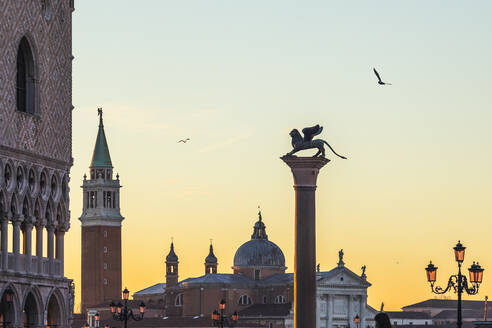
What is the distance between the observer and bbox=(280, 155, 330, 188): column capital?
45312 millimetres

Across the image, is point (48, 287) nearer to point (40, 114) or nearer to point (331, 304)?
point (40, 114)

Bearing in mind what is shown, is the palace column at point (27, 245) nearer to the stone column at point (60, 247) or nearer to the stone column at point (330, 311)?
the stone column at point (60, 247)

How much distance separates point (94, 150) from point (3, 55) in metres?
101

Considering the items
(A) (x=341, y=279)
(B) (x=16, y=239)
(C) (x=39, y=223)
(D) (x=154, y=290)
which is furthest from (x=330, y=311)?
(B) (x=16, y=239)

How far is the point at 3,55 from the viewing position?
47781 millimetres

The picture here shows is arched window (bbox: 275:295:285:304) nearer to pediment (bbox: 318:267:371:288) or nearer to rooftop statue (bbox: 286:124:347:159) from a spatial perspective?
pediment (bbox: 318:267:371:288)

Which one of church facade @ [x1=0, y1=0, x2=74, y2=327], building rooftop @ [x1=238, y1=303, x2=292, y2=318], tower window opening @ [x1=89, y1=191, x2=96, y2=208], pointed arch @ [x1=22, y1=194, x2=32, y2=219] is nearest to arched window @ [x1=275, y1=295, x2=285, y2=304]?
building rooftop @ [x1=238, y1=303, x2=292, y2=318]

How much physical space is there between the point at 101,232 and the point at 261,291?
660 inches

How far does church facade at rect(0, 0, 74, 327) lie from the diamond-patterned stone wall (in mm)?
27

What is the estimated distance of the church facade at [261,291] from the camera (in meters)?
146

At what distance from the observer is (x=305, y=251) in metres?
44.9

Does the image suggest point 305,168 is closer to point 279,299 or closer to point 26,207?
point 26,207

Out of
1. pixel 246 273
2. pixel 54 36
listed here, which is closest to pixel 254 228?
pixel 246 273

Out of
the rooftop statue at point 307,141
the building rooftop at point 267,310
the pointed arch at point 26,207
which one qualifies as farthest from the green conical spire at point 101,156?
the rooftop statue at point 307,141
